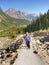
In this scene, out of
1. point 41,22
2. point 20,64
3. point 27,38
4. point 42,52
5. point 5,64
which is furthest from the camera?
point 41,22

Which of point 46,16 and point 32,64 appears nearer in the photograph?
point 32,64

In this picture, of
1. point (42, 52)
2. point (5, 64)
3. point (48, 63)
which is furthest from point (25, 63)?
point (42, 52)

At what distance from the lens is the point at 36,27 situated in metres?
174

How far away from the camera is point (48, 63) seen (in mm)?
22922

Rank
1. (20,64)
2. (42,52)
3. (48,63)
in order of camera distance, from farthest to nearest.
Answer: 1. (42,52)
2. (48,63)
3. (20,64)

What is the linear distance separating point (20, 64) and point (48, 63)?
365 centimetres

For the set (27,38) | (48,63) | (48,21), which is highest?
(48,21)

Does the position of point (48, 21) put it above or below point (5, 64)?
above

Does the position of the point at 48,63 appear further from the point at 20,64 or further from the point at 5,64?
the point at 5,64

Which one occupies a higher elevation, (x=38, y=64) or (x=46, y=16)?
(x=46, y=16)

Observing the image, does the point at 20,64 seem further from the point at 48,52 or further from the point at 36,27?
the point at 36,27

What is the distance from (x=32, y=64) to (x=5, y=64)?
5.27 meters

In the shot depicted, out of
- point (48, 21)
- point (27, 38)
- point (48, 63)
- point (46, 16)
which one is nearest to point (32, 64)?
point (48, 63)

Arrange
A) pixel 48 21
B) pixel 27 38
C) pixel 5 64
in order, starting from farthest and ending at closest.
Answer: pixel 48 21, pixel 27 38, pixel 5 64
